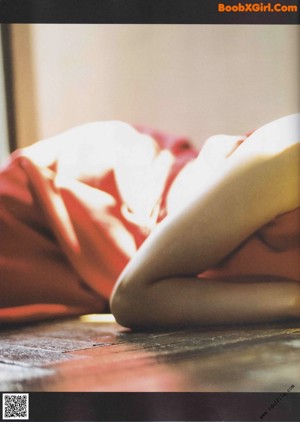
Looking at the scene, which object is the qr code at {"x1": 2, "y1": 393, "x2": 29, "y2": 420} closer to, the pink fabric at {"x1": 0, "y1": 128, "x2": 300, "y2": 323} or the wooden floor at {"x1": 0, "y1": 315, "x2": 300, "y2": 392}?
the wooden floor at {"x1": 0, "y1": 315, "x2": 300, "y2": 392}

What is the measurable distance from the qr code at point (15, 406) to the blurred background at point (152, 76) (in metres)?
Result: 0.50

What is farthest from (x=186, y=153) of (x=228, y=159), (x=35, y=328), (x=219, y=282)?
(x=35, y=328)

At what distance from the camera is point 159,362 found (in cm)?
96

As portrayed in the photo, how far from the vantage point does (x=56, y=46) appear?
1.23 m

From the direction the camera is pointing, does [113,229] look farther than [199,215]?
Yes

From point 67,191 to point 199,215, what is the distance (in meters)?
0.29

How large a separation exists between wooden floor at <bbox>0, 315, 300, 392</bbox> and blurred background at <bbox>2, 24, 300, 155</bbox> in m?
0.41

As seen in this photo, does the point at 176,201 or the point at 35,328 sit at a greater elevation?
the point at 176,201

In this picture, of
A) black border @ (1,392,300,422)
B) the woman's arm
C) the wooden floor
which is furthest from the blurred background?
black border @ (1,392,300,422)

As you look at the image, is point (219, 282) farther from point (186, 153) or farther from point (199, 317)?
point (186, 153)
